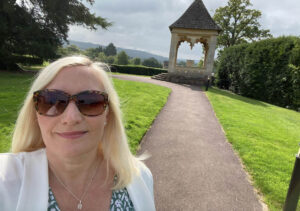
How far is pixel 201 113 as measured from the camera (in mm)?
8172

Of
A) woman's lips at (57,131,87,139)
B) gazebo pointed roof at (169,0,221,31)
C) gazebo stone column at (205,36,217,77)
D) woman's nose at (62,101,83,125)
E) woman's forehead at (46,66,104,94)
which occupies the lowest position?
woman's lips at (57,131,87,139)

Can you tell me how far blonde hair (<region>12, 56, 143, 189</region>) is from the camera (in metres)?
1.46

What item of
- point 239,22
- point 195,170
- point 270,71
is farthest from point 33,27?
point 239,22

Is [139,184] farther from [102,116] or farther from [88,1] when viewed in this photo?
[88,1]

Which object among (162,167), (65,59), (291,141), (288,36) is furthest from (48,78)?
(288,36)

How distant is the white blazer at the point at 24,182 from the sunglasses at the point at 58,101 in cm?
34

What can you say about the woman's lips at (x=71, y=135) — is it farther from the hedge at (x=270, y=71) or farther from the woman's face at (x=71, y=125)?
the hedge at (x=270, y=71)

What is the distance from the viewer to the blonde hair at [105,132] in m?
1.46

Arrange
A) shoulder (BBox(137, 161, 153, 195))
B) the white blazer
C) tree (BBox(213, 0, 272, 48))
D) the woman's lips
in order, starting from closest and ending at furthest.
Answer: the white blazer, the woman's lips, shoulder (BBox(137, 161, 153, 195)), tree (BBox(213, 0, 272, 48))

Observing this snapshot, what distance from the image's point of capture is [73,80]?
1.46 metres

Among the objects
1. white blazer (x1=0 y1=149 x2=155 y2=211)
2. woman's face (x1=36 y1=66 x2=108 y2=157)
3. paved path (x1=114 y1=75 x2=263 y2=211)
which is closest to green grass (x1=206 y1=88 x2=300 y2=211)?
paved path (x1=114 y1=75 x2=263 y2=211)

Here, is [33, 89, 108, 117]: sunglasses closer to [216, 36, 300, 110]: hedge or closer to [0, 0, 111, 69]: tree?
[216, 36, 300, 110]: hedge

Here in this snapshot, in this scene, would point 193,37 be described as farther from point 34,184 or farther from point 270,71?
point 34,184

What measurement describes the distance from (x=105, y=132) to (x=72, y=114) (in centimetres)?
49
